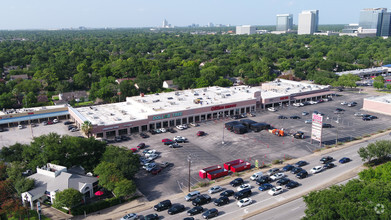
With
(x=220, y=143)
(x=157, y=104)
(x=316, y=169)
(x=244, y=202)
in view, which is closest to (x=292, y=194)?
(x=244, y=202)

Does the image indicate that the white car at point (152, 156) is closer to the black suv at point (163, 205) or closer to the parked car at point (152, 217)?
the black suv at point (163, 205)

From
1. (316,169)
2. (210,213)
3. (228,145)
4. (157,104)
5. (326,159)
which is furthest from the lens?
(157,104)

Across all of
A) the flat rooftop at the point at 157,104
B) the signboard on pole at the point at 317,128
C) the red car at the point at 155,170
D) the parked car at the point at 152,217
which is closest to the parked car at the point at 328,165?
the signboard on pole at the point at 317,128

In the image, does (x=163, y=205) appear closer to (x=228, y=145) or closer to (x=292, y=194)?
(x=292, y=194)

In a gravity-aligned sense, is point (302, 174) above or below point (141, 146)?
above

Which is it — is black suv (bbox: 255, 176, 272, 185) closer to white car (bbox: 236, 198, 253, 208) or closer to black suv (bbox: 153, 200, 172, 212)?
white car (bbox: 236, 198, 253, 208)

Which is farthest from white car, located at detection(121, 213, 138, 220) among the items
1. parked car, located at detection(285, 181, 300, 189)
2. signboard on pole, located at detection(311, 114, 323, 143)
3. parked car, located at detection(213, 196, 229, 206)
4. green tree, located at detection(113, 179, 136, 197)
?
signboard on pole, located at detection(311, 114, 323, 143)
